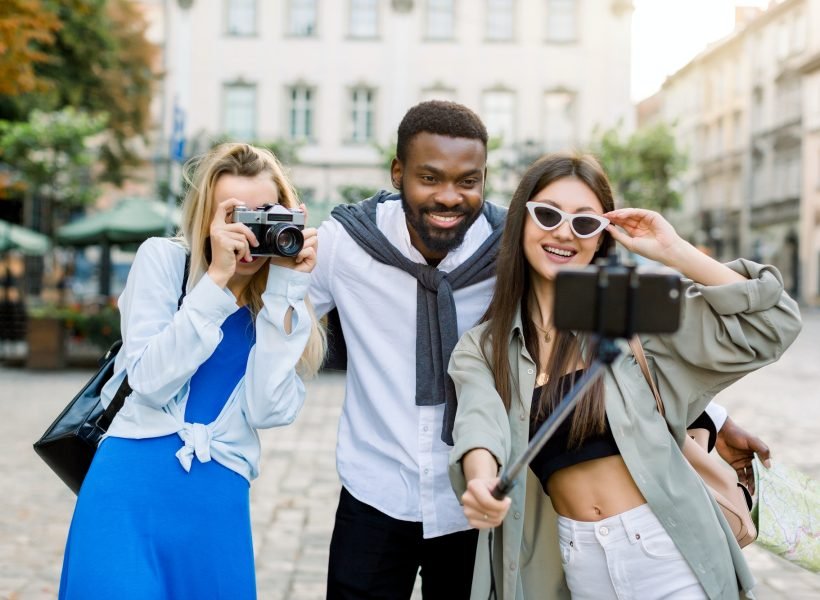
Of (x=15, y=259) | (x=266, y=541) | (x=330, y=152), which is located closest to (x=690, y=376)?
(x=266, y=541)

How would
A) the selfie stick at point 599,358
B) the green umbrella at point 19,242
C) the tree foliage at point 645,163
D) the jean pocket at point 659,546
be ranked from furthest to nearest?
1. the tree foliage at point 645,163
2. the green umbrella at point 19,242
3. the jean pocket at point 659,546
4. the selfie stick at point 599,358

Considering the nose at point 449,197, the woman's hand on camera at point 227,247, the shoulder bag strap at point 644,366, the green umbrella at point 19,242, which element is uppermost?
the green umbrella at point 19,242

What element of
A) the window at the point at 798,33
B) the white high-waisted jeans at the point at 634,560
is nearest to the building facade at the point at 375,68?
the window at the point at 798,33

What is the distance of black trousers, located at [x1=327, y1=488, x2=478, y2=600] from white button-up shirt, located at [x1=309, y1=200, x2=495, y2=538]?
0.19 feet

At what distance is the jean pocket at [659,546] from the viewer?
2.55 m

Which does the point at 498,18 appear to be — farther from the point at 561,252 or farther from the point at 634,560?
the point at 634,560

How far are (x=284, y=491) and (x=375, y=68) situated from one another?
→ 88.2 ft

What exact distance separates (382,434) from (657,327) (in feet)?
5.35

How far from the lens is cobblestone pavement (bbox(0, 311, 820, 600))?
18.8 ft

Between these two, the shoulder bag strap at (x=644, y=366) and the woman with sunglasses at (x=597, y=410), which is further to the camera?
the shoulder bag strap at (x=644, y=366)

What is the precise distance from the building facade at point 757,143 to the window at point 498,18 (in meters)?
9.98

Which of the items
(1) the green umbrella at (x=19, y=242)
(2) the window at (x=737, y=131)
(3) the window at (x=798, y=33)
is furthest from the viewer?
(2) the window at (x=737, y=131)

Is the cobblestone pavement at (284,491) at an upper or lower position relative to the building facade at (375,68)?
lower

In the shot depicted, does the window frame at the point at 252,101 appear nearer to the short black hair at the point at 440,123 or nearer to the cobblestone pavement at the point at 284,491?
the cobblestone pavement at the point at 284,491
